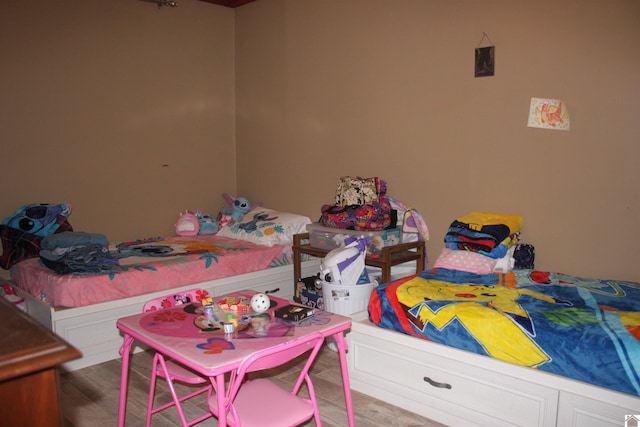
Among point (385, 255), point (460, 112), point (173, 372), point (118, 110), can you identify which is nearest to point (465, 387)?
point (385, 255)

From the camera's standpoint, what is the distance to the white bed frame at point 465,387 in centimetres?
202

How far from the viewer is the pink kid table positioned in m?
1.72

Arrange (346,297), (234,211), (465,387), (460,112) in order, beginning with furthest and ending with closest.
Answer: (234,211), (460,112), (346,297), (465,387)

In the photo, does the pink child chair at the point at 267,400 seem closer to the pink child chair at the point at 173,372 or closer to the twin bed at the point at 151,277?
the pink child chair at the point at 173,372

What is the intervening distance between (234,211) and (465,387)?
2981 millimetres

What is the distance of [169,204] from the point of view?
486 cm

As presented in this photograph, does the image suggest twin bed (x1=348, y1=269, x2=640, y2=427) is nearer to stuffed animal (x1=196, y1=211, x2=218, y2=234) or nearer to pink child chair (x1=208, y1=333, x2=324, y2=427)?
pink child chair (x1=208, y1=333, x2=324, y2=427)

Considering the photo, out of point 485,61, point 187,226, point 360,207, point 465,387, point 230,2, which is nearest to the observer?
point 465,387

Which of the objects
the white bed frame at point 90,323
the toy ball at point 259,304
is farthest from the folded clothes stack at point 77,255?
the toy ball at point 259,304

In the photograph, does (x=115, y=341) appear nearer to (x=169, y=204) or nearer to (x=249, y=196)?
(x=169, y=204)

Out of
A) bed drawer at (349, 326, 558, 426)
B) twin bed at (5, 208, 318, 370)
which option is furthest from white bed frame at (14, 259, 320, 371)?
bed drawer at (349, 326, 558, 426)

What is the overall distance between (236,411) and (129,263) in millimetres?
1987

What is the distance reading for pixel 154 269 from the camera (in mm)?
3467

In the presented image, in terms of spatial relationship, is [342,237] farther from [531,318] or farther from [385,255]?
[531,318]
